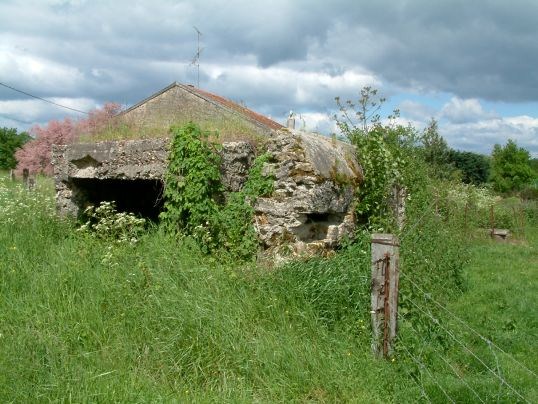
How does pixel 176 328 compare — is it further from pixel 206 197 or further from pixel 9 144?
pixel 9 144

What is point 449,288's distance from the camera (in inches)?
340

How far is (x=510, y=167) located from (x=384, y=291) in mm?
45165

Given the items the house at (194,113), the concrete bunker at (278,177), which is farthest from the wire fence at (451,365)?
the house at (194,113)

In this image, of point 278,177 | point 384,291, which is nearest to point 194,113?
point 278,177

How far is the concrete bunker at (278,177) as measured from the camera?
273 inches

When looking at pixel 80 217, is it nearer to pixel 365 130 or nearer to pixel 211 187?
pixel 211 187

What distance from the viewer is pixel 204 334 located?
5047mm

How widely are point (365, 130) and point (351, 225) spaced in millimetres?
2455

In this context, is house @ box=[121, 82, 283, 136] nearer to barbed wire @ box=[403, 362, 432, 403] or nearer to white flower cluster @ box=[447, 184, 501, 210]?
barbed wire @ box=[403, 362, 432, 403]

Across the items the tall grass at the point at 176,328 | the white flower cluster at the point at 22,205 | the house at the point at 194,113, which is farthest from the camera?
the house at the point at 194,113

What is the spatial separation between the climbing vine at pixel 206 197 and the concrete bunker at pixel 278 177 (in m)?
0.13

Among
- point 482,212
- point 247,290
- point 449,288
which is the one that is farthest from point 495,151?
point 247,290

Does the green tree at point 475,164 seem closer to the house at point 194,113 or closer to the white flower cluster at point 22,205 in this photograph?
the house at point 194,113

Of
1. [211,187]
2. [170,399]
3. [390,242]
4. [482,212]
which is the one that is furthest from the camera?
[482,212]
